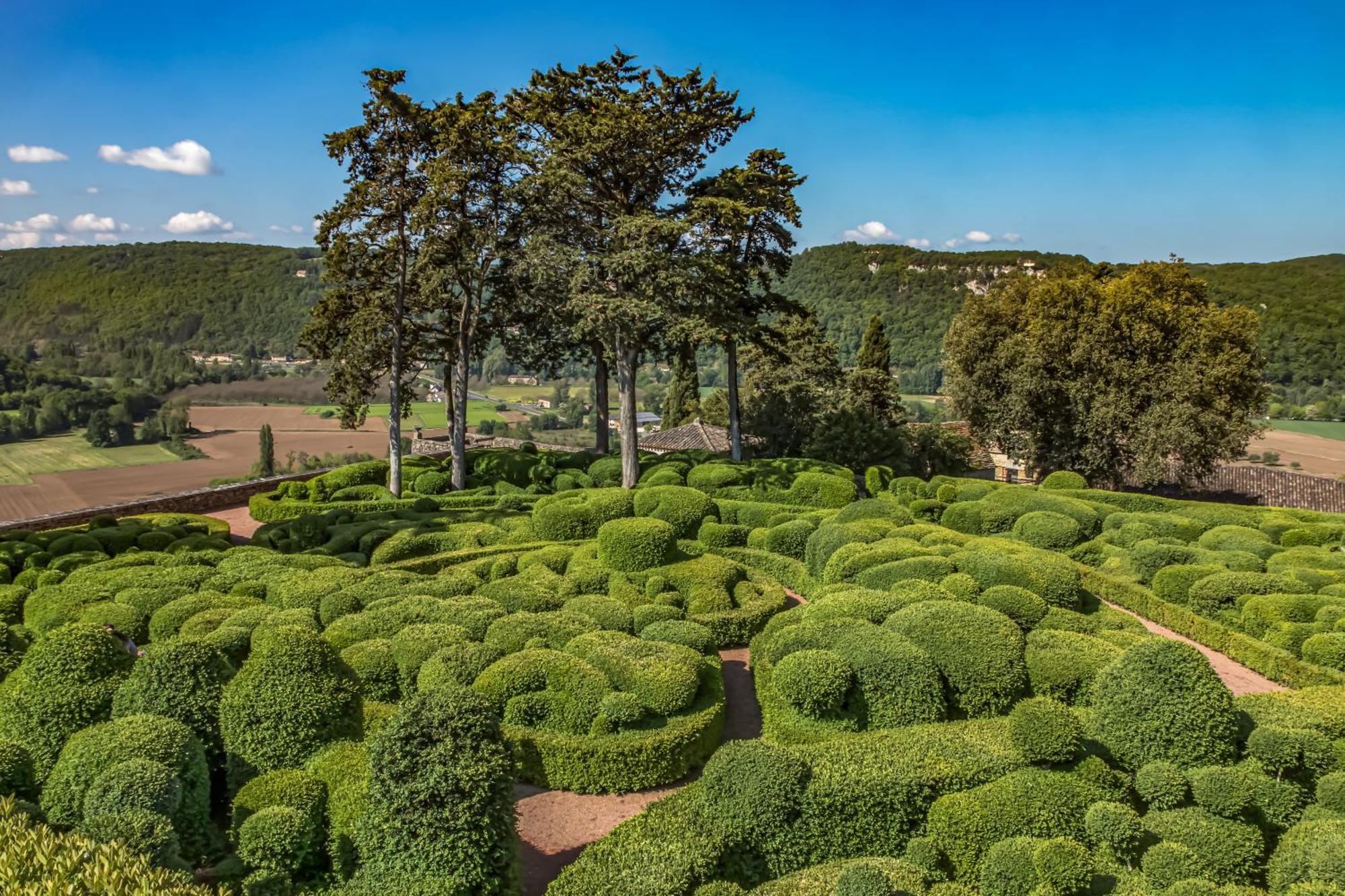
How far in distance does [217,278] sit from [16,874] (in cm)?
7451

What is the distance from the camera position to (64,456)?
31.8 metres

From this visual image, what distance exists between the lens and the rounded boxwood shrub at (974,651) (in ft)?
32.0

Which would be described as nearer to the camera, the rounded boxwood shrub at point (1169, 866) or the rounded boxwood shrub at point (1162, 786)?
the rounded boxwood shrub at point (1169, 866)

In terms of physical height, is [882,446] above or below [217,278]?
below

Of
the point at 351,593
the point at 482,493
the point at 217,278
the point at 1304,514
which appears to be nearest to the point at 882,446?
the point at 1304,514

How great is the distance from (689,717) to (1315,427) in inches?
2363

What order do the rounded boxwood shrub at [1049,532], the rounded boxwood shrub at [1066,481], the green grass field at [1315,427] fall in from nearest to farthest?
the rounded boxwood shrub at [1049,532] < the rounded boxwood shrub at [1066,481] < the green grass field at [1315,427]

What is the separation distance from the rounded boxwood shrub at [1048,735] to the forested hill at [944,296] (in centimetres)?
5546

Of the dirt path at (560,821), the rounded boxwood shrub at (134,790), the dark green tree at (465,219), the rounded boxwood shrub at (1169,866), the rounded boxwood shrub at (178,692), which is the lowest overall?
the dirt path at (560,821)

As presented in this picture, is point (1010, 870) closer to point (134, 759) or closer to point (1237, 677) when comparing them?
point (1237, 677)

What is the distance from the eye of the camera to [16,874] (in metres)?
5.84

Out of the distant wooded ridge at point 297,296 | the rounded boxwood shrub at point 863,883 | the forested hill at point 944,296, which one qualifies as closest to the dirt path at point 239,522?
the rounded boxwood shrub at point 863,883

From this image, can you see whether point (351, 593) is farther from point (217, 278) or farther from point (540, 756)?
point (217, 278)

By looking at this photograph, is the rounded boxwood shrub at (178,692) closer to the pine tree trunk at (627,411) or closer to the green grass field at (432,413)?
the pine tree trunk at (627,411)
